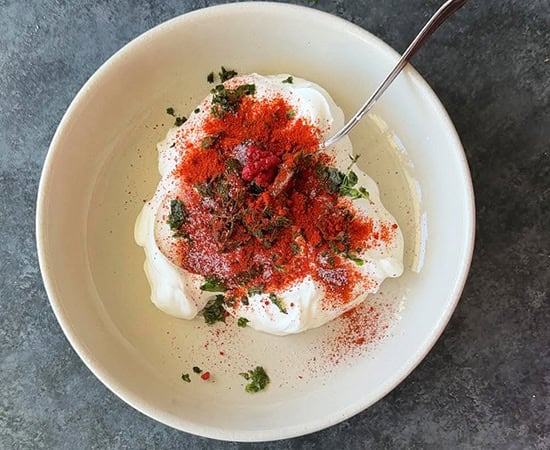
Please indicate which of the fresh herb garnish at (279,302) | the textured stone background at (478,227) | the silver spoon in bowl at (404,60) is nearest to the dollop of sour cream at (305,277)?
the fresh herb garnish at (279,302)

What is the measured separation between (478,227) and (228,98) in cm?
88

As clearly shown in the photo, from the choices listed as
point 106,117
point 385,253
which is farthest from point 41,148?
point 385,253

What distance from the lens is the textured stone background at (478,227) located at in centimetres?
216

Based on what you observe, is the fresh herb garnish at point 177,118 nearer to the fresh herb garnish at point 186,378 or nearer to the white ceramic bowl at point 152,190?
the white ceramic bowl at point 152,190

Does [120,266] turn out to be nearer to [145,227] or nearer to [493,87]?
[145,227]

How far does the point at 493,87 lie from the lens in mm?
2158

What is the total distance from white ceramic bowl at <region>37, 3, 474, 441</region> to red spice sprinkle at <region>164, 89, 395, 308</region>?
0.65ft

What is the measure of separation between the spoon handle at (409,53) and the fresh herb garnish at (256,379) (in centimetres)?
71

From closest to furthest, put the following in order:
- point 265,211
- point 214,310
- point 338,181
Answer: point 265,211 → point 338,181 → point 214,310

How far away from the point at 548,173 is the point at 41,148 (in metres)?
1.61

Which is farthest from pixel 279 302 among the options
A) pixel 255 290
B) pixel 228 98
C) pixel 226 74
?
pixel 226 74

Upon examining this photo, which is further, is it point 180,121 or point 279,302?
point 180,121

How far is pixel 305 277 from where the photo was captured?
1.94 meters

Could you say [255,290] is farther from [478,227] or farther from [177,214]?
[478,227]
